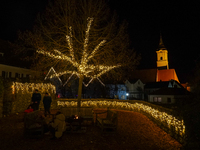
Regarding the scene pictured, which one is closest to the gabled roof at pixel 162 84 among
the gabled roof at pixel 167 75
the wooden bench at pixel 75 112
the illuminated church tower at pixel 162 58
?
the gabled roof at pixel 167 75

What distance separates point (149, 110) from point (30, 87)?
36.0ft

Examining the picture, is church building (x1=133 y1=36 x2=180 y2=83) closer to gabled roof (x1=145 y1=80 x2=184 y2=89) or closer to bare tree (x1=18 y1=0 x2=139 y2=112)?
gabled roof (x1=145 y1=80 x2=184 y2=89)

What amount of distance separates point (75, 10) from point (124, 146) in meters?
12.7

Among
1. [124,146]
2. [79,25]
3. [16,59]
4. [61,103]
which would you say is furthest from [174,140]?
[16,59]

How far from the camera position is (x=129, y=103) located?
64.6ft

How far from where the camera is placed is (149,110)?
14.2m

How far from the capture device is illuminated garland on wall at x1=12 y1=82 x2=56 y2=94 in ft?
48.6

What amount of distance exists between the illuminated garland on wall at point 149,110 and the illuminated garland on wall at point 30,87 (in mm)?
2901

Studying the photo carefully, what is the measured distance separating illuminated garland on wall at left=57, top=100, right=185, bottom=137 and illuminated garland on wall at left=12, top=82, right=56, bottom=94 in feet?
9.52

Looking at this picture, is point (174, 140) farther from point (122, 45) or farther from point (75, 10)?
point (75, 10)

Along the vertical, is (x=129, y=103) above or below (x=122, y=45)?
below

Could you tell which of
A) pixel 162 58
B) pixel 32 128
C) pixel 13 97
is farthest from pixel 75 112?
pixel 162 58

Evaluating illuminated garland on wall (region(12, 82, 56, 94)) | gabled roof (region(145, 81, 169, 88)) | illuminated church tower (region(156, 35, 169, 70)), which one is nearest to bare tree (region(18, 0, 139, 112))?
illuminated garland on wall (region(12, 82, 56, 94))

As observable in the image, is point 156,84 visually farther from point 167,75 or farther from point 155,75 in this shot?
point 167,75
